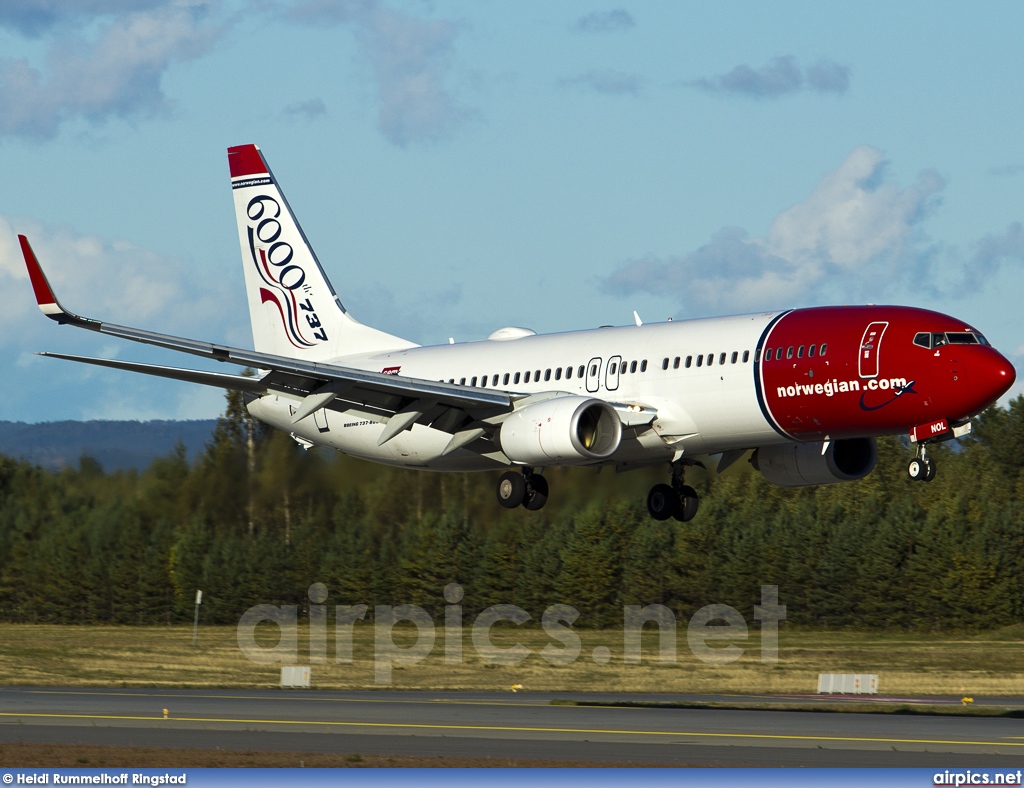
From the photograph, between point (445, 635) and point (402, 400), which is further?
point (445, 635)

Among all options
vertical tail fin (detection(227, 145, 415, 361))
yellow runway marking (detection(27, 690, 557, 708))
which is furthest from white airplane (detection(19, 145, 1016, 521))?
yellow runway marking (detection(27, 690, 557, 708))

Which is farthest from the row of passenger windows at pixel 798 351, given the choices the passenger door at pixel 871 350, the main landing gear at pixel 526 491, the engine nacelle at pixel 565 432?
the main landing gear at pixel 526 491

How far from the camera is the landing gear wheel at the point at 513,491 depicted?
144 ft

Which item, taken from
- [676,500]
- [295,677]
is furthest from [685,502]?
[295,677]

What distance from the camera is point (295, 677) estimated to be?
189 ft

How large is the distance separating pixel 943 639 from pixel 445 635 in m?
26.3

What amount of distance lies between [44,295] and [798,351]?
18213mm

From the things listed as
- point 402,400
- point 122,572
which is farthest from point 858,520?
point 402,400

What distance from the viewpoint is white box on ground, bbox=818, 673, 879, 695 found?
55406 millimetres

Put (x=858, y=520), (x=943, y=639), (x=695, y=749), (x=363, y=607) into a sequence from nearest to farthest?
Result: (x=695, y=749) < (x=363, y=607) < (x=943, y=639) < (x=858, y=520)

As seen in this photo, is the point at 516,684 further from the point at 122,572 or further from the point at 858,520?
the point at 858,520

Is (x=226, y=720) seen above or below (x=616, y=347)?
below

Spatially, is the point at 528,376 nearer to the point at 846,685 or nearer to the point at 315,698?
the point at 315,698

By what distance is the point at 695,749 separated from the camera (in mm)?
33656
